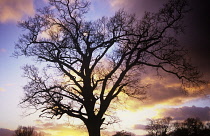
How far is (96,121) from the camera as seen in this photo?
1341 centimetres

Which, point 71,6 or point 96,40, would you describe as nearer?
point 96,40

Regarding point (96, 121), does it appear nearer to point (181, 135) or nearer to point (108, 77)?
point (108, 77)

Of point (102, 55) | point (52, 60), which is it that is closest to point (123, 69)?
point (102, 55)

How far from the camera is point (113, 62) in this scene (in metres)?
14.7

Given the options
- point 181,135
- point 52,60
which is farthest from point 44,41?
point 181,135

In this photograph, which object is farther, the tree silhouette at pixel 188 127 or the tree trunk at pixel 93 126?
the tree silhouette at pixel 188 127

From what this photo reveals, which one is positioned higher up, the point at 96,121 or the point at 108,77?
the point at 108,77

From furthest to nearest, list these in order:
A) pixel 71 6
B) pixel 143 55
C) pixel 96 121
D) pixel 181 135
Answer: pixel 181 135, pixel 71 6, pixel 143 55, pixel 96 121

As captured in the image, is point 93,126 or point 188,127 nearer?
point 93,126

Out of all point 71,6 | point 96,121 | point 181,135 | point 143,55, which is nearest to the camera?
point 96,121

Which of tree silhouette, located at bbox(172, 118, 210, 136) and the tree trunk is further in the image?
tree silhouette, located at bbox(172, 118, 210, 136)

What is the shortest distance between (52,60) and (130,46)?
18.9ft


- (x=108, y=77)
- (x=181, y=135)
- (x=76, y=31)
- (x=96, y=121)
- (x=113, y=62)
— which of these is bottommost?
(x=181, y=135)

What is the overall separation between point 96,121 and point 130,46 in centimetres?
581
